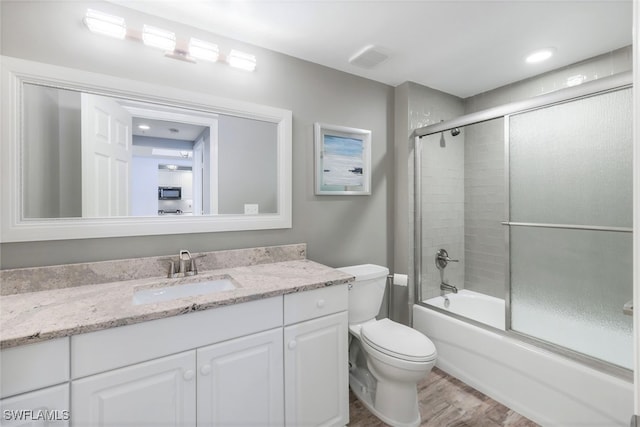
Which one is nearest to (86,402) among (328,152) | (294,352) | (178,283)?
(178,283)

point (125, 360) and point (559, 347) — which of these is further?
point (559, 347)

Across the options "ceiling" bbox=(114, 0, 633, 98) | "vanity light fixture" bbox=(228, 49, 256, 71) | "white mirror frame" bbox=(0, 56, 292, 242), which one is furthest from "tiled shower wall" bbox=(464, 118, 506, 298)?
"vanity light fixture" bbox=(228, 49, 256, 71)

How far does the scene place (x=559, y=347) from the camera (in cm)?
159

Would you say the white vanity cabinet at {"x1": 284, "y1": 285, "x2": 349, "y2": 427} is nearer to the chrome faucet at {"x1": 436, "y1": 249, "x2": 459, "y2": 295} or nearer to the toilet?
the toilet

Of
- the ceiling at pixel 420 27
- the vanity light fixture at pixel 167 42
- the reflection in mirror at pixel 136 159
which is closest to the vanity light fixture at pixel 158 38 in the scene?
the vanity light fixture at pixel 167 42

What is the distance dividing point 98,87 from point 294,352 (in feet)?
5.31

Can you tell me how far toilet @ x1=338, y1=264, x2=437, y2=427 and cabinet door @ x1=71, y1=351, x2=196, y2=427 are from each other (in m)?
1.01

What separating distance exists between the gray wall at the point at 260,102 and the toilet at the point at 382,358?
35 centimetres

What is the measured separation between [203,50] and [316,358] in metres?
1.79

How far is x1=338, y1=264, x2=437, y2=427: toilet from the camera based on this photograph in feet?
4.99

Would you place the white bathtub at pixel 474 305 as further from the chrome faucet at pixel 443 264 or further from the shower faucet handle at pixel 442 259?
the shower faucet handle at pixel 442 259

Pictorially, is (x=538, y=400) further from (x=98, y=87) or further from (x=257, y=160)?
(x=98, y=87)

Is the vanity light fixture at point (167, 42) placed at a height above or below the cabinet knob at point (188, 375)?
above

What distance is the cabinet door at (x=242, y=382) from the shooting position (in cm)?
114
